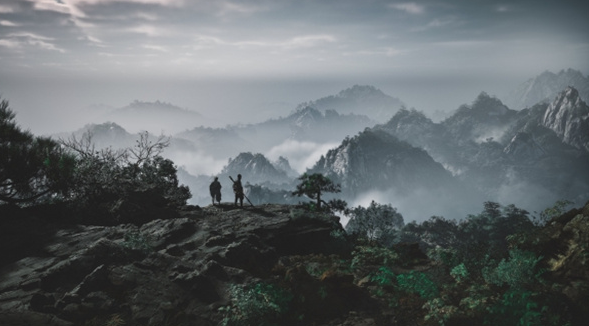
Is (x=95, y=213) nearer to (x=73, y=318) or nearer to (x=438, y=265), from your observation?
(x=73, y=318)

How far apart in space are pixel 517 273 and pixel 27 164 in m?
23.3

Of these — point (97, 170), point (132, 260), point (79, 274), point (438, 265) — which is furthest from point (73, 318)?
point (97, 170)

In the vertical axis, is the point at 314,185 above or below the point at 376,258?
above

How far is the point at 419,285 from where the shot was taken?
10344mm

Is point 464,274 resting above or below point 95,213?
below

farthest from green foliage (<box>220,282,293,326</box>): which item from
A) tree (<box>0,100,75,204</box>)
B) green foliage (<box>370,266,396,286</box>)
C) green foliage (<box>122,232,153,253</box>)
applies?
tree (<box>0,100,75,204</box>)

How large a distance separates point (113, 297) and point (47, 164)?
1172cm

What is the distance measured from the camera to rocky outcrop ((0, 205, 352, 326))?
8.69 meters

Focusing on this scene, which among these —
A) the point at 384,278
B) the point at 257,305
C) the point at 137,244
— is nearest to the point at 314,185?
the point at 384,278

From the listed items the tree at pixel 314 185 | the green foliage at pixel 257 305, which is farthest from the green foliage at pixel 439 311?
the tree at pixel 314 185

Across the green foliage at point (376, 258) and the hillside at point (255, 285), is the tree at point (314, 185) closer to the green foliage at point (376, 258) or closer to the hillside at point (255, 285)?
the green foliage at point (376, 258)

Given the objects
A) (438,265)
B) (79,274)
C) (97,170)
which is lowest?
(438,265)

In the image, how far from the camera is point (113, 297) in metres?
9.32

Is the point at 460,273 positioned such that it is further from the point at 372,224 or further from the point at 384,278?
the point at 372,224
